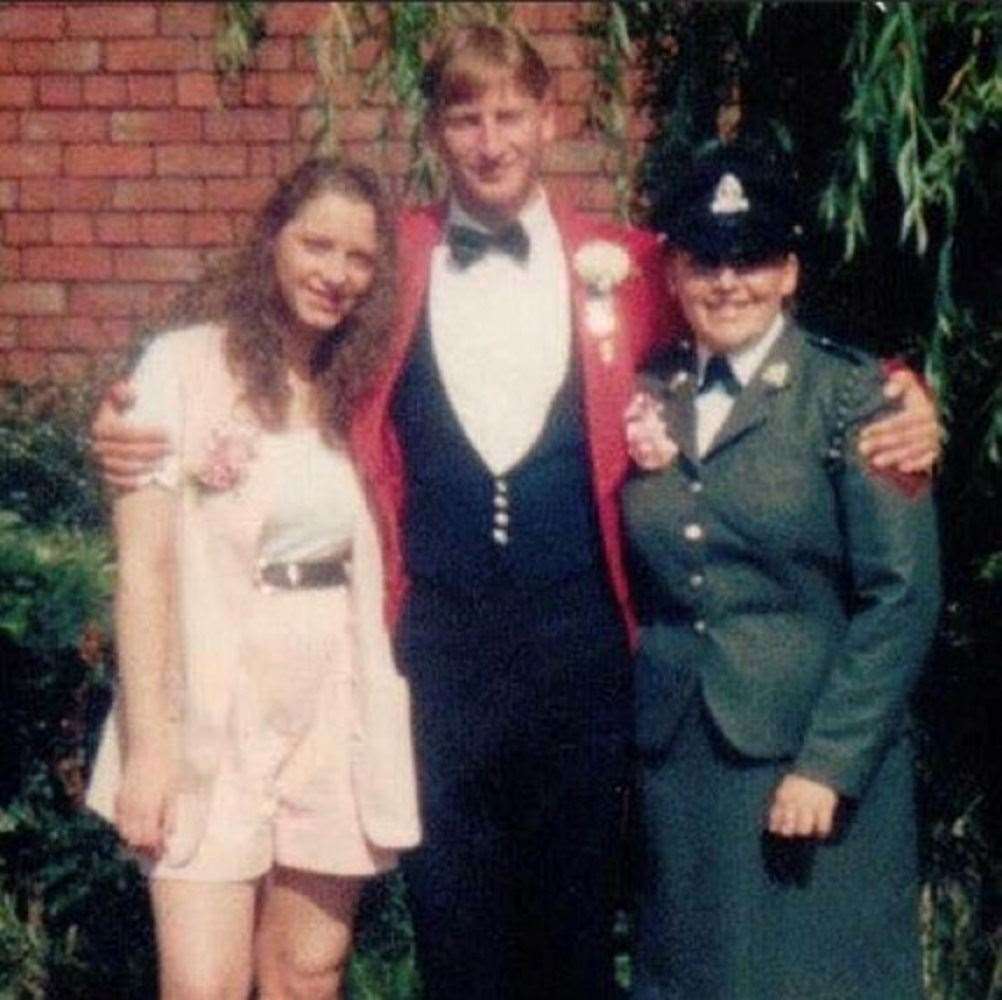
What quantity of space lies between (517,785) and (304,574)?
531mm

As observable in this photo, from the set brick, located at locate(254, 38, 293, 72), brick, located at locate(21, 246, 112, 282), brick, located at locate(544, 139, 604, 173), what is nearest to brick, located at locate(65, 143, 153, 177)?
brick, located at locate(21, 246, 112, 282)

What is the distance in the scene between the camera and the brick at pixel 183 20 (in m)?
7.05

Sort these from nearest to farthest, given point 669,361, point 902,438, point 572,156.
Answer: point 902,438 < point 669,361 < point 572,156

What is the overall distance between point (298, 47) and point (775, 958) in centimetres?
394

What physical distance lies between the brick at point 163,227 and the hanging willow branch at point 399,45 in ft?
7.52

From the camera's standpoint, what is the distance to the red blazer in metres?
3.99

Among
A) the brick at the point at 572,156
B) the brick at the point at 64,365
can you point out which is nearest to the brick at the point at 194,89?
the brick at the point at 64,365

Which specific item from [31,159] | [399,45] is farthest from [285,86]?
[399,45]

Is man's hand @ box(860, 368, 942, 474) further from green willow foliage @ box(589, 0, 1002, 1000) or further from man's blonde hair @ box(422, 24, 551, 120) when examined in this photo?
man's blonde hair @ box(422, 24, 551, 120)

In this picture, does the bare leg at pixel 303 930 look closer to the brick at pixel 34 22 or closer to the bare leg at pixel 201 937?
the bare leg at pixel 201 937

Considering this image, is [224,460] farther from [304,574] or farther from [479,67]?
[479,67]

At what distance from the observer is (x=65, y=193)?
7207mm

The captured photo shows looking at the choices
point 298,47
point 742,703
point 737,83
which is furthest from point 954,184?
point 298,47

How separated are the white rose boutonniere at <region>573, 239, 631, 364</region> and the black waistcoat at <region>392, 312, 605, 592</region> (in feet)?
0.22
